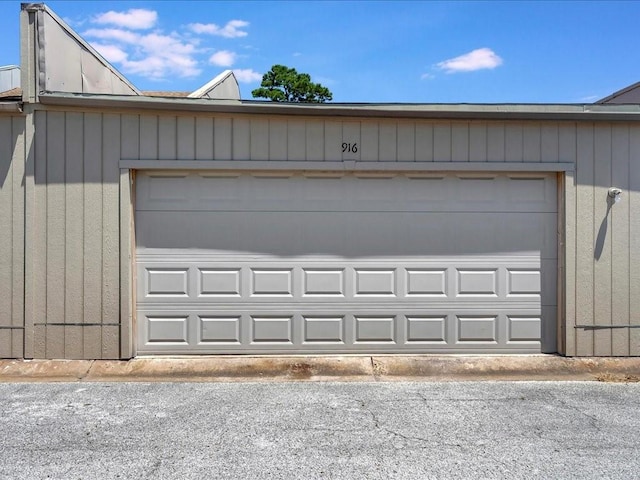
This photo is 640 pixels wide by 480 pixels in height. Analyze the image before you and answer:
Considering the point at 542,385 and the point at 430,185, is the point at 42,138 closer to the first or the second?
the point at 430,185

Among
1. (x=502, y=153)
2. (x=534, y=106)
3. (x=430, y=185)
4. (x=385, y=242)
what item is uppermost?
(x=534, y=106)

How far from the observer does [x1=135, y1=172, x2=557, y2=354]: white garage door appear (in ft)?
19.2

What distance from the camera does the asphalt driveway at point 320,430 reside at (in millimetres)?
3281

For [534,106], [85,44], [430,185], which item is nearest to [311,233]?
[430,185]

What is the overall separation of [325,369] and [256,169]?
2.46m

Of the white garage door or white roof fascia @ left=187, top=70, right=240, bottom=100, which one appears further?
white roof fascia @ left=187, top=70, right=240, bottom=100

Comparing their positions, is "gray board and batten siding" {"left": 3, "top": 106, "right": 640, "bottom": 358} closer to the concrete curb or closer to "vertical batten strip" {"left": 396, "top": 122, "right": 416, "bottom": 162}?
"vertical batten strip" {"left": 396, "top": 122, "right": 416, "bottom": 162}

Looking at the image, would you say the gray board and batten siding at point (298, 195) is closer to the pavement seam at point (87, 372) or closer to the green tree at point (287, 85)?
the pavement seam at point (87, 372)

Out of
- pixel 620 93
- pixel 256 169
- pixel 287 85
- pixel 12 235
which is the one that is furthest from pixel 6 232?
pixel 287 85

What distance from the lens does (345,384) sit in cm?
516

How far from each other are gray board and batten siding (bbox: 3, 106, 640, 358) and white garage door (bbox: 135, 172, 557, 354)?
0.21 meters

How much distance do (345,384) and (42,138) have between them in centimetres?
442

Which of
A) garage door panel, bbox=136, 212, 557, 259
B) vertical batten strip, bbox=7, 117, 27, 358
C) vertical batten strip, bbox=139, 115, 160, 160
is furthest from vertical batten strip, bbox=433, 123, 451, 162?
vertical batten strip, bbox=7, 117, 27, 358

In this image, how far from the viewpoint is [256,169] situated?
19.0ft
